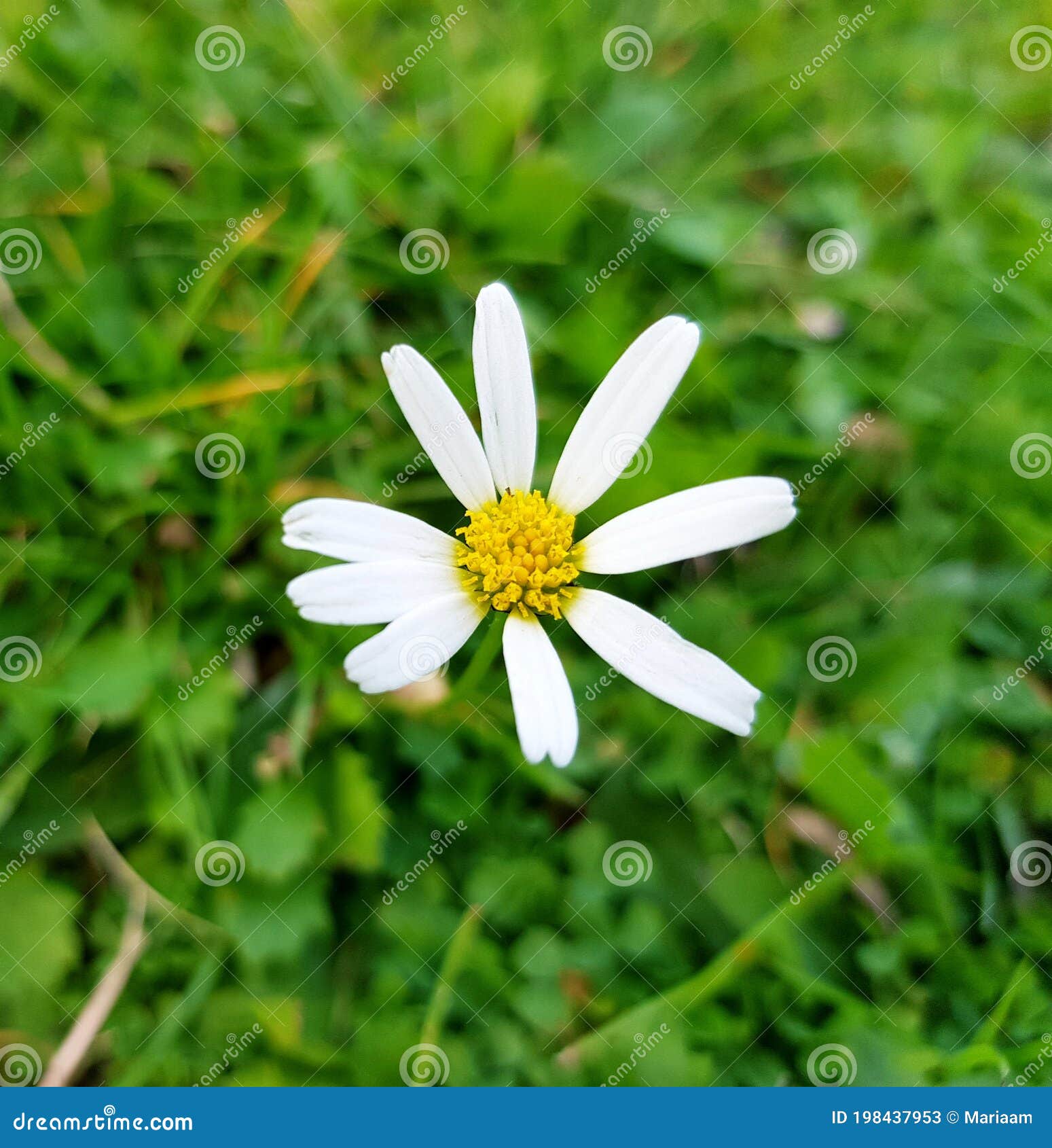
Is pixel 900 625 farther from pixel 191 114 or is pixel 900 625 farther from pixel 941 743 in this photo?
pixel 191 114

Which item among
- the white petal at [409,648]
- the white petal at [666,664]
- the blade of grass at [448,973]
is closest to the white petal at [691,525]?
the white petal at [666,664]

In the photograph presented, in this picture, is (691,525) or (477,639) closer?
(691,525)

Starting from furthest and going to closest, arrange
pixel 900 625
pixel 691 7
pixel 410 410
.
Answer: pixel 691 7
pixel 900 625
pixel 410 410

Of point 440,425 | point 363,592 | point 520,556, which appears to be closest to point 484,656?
point 520,556

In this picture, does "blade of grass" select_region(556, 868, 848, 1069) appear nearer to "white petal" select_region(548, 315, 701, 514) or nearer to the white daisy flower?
the white daisy flower

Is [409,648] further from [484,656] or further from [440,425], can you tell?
[440,425]

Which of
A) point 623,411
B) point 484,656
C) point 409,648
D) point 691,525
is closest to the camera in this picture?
point 409,648

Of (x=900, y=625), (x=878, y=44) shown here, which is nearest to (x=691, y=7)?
(x=878, y=44)
